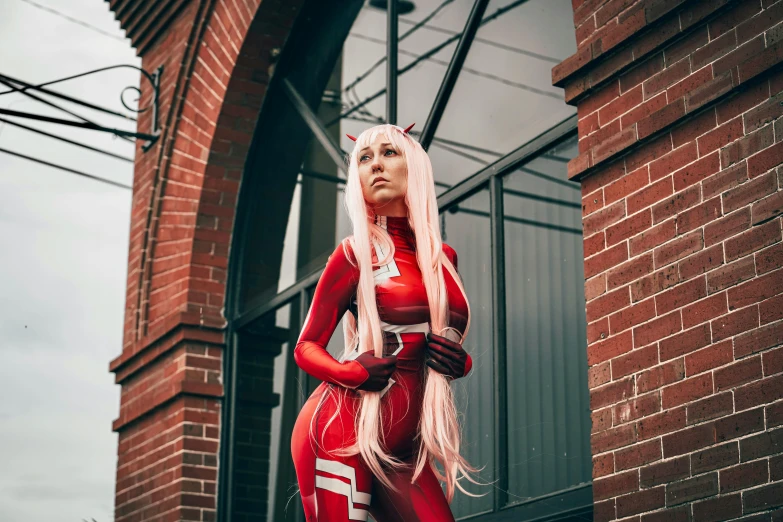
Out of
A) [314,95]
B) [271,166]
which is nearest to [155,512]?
[271,166]

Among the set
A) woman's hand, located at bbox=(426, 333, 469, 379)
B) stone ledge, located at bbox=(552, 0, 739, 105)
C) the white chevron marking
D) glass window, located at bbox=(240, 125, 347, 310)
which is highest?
glass window, located at bbox=(240, 125, 347, 310)

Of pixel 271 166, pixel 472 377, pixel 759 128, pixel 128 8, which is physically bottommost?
pixel 472 377

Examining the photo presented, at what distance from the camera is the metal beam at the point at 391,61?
691 cm

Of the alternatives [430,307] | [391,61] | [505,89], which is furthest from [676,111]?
[391,61]

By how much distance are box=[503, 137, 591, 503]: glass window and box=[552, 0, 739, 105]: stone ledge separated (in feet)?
1.99

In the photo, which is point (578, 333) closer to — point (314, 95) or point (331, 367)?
point (331, 367)

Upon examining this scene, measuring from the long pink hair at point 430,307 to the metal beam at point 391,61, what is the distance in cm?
316

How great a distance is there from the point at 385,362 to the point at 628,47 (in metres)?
1.97

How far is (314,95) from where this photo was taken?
26.0 feet

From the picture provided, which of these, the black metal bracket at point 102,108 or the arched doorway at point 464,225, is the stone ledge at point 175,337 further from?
the black metal bracket at point 102,108

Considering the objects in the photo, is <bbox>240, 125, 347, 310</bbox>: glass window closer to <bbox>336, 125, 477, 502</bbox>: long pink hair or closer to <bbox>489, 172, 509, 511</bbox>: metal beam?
<bbox>489, 172, 509, 511</bbox>: metal beam

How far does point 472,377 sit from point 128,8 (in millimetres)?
4911

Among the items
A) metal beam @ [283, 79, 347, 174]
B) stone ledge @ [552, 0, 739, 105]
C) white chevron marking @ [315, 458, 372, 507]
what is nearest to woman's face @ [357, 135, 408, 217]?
white chevron marking @ [315, 458, 372, 507]

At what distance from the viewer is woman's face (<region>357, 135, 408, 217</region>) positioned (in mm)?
3676
